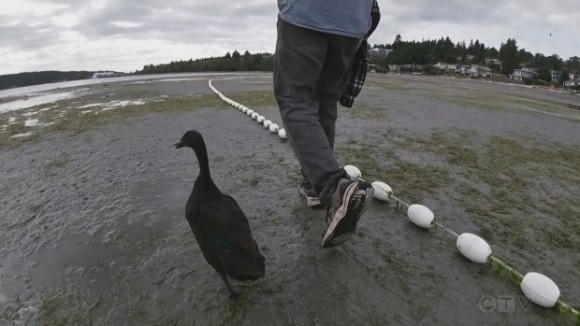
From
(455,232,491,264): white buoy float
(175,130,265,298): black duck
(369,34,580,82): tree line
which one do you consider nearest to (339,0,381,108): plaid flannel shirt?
(455,232,491,264): white buoy float

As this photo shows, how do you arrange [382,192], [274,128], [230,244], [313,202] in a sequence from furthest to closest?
[274,128]
[382,192]
[313,202]
[230,244]

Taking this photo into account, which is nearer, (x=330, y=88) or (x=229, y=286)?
(x=229, y=286)

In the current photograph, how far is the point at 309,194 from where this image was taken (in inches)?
126

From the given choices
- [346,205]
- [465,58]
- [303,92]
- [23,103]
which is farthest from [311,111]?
[465,58]

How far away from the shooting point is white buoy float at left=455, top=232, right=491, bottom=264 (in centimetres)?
234

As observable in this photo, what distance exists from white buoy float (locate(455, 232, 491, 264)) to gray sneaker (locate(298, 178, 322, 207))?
3.65ft

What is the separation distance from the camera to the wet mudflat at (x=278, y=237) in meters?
1.95

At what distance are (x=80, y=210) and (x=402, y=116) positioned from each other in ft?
23.2

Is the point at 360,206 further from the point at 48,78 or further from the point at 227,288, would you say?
the point at 48,78

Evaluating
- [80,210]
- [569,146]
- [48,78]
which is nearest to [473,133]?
[569,146]

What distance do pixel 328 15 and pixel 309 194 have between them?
1501 mm

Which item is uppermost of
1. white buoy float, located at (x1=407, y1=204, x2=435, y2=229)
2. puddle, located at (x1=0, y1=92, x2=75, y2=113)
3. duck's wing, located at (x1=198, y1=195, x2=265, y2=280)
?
puddle, located at (x1=0, y1=92, x2=75, y2=113)

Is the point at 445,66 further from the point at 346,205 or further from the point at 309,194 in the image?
the point at 346,205

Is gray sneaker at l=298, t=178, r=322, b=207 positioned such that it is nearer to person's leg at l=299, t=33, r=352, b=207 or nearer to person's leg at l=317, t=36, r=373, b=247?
person's leg at l=299, t=33, r=352, b=207
